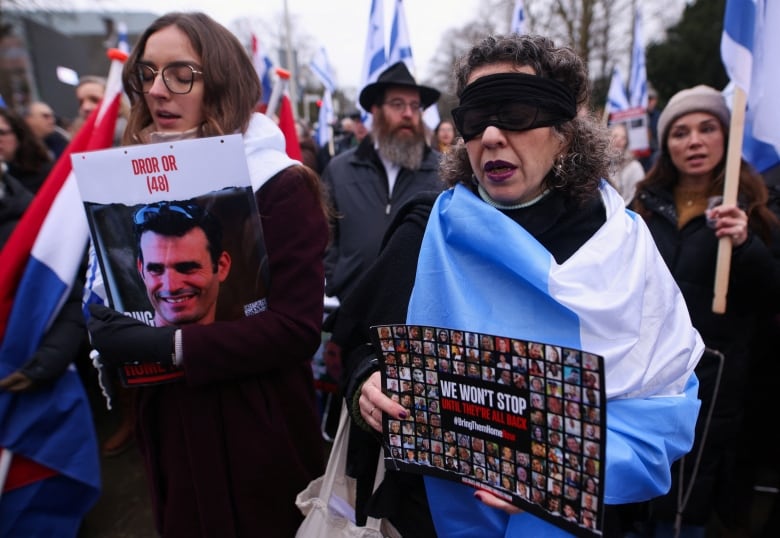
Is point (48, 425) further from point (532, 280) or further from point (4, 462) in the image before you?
point (532, 280)

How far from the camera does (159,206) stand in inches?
58.2

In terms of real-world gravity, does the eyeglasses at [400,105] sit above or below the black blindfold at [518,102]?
above

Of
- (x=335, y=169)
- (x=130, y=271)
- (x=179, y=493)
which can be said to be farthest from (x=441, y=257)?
(x=335, y=169)

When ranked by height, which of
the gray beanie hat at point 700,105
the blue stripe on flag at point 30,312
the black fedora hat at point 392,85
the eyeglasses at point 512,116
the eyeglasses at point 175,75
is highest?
the black fedora hat at point 392,85

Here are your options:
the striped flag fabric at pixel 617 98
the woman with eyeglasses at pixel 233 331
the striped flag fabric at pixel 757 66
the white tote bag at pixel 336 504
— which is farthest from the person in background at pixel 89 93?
the striped flag fabric at pixel 617 98

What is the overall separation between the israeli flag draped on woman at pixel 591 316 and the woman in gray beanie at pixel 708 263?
42.3 inches

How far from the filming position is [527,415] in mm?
974

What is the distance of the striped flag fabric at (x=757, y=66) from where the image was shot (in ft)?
A: 6.64

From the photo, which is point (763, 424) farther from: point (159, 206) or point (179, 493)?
point (159, 206)

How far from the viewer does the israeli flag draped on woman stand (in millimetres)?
1115

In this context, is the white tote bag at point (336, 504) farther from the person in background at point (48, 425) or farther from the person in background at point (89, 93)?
the person in background at point (89, 93)

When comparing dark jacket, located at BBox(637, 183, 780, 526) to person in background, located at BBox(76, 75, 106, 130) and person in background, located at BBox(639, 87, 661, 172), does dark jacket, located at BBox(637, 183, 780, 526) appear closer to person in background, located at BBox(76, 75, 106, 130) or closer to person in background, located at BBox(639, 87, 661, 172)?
person in background, located at BBox(76, 75, 106, 130)

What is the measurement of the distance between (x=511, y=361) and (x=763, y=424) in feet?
9.00

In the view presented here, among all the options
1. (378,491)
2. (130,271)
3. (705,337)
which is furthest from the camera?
(705,337)
